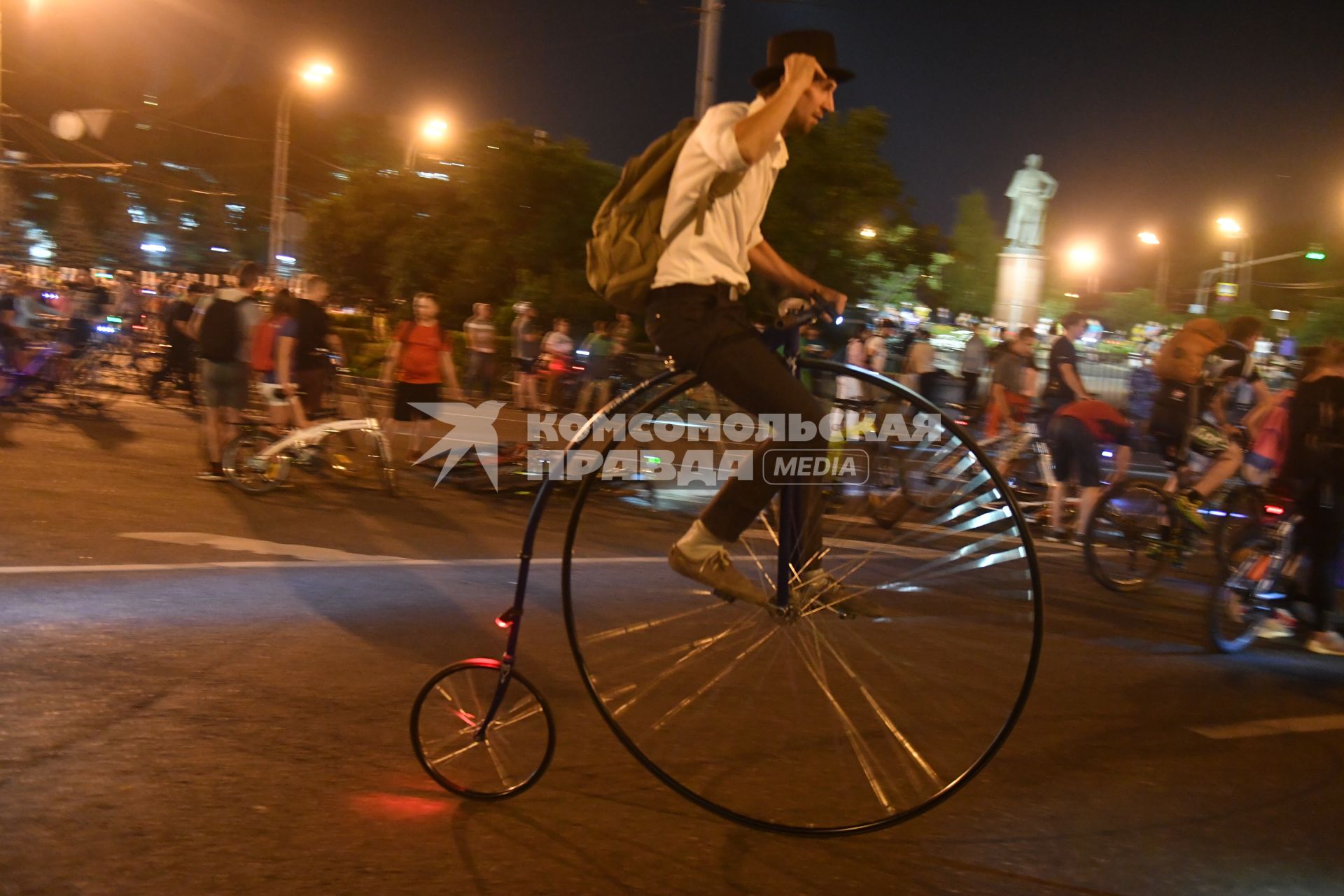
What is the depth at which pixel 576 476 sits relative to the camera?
14.5 ft

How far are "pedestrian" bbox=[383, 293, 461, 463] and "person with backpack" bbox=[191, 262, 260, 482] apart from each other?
1593 millimetres

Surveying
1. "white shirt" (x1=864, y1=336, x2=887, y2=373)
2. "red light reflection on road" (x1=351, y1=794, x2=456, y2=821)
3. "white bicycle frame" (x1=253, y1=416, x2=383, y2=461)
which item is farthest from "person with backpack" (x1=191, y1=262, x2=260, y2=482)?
"red light reflection on road" (x1=351, y1=794, x2=456, y2=821)

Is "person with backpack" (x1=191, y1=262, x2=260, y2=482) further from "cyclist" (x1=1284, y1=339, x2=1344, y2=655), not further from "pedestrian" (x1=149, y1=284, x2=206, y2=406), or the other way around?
"cyclist" (x1=1284, y1=339, x2=1344, y2=655)

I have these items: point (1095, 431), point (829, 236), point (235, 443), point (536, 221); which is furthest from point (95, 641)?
point (536, 221)

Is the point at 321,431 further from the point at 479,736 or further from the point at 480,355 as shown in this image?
the point at 480,355

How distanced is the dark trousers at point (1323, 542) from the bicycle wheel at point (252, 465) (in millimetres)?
8317

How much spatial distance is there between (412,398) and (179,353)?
7.13m

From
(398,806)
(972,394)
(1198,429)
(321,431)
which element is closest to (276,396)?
(321,431)

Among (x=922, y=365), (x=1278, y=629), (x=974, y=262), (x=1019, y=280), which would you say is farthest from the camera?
(x=974, y=262)

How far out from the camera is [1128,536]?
342 inches

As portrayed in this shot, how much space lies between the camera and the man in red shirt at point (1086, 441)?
32.0ft

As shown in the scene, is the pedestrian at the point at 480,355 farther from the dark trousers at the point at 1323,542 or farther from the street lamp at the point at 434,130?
the dark trousers at the point at 1323,542

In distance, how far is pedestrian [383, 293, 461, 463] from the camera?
12.4m

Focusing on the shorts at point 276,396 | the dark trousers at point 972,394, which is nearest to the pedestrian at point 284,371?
the shorts at point 276,396
